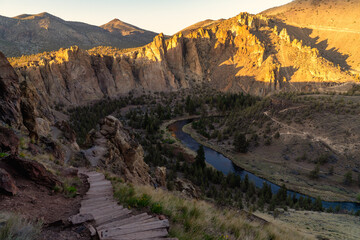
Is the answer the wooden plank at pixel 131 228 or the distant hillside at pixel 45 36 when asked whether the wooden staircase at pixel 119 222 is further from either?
the distant hillside at pixel 45 36

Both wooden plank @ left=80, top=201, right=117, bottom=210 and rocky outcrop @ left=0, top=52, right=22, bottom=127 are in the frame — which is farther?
rocky outcrop @ left=0, top=52, right=22, bottom=127

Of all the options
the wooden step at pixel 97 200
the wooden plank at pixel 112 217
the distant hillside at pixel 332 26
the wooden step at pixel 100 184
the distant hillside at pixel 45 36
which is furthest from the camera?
the distant hillside at pixel 45 36

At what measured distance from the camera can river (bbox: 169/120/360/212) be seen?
26234mm

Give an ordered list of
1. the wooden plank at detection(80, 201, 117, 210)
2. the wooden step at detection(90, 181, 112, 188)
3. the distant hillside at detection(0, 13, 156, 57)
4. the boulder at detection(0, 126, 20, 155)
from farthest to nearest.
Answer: the distant hillside at detection(0, 13, 156, 57) → the wooden step at detection(90, 181, 112, 188) → the boulder at detection(0, 126, 20, 155) → the wooden plank at detection(80, 201, 117, 210)

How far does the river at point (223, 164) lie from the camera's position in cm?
2623

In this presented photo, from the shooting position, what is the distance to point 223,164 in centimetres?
3834

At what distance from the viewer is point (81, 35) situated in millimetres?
153500

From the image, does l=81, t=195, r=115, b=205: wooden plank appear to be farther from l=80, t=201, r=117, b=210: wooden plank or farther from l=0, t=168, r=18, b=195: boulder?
l=0, t=168, r=18, b=195: boulder

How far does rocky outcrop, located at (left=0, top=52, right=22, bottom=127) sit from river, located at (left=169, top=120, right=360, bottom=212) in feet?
92.7

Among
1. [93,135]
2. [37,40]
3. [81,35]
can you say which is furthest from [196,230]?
[81,35]

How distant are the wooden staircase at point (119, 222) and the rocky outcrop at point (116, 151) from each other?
8943mm

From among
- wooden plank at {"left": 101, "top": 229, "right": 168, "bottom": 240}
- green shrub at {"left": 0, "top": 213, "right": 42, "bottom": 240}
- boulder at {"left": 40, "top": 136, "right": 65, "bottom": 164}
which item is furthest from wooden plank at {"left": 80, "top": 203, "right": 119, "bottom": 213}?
boulder at {"left": 40, "top": 136, "right": 65, "bottom": 164}

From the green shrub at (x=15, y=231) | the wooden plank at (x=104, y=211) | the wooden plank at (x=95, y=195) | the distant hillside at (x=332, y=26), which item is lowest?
the wooden plank at (x=95, y=195)

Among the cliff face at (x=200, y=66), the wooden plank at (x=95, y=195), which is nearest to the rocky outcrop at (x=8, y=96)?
the wooden plank at (x=95, y=195)
